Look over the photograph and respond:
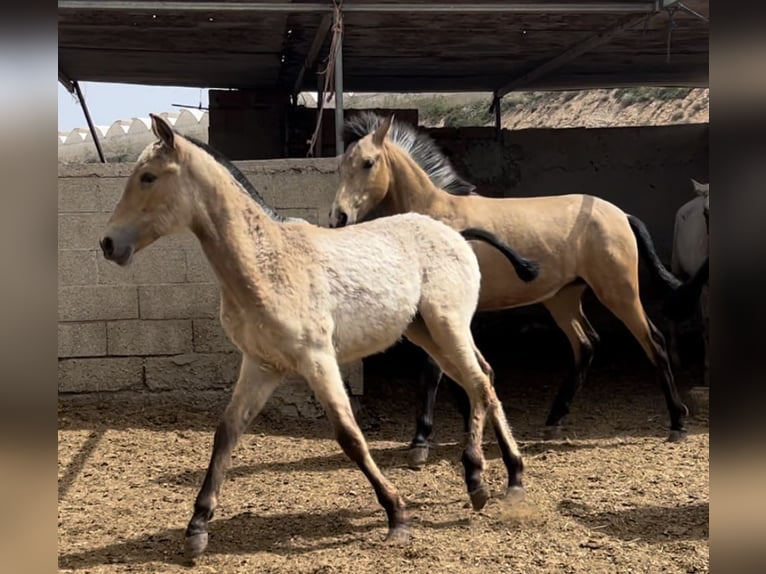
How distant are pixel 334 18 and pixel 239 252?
318cm

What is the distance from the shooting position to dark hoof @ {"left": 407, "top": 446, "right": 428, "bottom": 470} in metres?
5.08

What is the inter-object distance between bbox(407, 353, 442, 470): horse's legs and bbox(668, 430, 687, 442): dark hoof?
173 centimetres

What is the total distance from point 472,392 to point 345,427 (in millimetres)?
841

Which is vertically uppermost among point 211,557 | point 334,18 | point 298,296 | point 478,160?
point 334,18

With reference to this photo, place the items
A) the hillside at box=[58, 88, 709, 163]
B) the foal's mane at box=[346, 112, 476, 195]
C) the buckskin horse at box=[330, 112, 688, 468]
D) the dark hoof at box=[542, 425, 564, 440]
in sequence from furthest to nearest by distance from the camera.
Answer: the hillside at box=[58, 88, 709, 163] < the dark hoof at box=[542, 425, 564, 440] < the foal's mane at box=[346, 112, 476, 195] < the buckskin horse at box=[330, 112, 688, 468]

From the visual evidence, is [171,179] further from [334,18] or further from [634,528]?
[334,18]

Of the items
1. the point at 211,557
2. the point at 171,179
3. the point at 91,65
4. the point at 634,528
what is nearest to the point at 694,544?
the point at 634,528

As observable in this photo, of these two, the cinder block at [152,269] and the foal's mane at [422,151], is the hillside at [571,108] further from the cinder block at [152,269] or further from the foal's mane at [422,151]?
the cinder block at [152,269]

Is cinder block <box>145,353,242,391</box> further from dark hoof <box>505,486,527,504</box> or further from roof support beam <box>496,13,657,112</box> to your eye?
roof support beam <box>496,13,657,112</box>

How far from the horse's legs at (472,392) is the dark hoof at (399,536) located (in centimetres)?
52

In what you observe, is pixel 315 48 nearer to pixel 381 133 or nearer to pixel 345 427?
pixel 381 133

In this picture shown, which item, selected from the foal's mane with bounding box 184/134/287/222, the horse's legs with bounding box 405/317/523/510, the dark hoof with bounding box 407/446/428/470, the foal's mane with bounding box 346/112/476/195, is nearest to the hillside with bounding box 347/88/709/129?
the foal's mane with bounding box 346/112/476/195

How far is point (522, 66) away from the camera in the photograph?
942 cm

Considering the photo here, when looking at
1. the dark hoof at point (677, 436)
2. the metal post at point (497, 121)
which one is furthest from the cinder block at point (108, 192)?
the metal post at point (497, 121)
